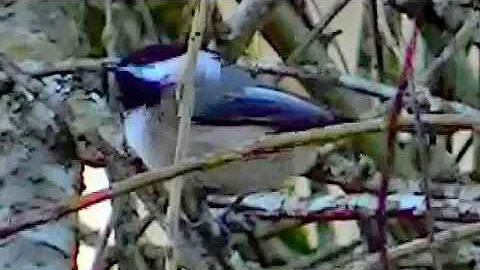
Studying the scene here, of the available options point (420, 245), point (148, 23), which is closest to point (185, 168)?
point (420, 245)

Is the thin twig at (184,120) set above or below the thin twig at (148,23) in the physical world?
above

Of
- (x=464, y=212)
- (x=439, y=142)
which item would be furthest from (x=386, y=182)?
(x=439, y=142)

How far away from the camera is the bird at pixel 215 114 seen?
132 cm

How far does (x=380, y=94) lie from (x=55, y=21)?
355 millimetres

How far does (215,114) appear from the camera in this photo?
1.44 meters

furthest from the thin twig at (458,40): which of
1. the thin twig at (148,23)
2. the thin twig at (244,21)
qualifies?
the thin twig at (148,23)

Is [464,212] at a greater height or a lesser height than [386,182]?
lesser

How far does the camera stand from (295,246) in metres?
1.61

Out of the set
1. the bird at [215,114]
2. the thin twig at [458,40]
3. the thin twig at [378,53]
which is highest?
the thin twig at [458,40]

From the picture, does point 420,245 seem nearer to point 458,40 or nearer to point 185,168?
point 185,168

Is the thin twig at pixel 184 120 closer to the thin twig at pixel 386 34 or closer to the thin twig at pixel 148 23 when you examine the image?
the thin twig at pixel 386 34

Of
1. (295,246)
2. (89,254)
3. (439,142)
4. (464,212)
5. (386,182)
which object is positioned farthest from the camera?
(89,254)

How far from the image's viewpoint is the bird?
1324mm

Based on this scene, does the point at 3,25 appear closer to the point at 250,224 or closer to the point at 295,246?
the point at 250,224
